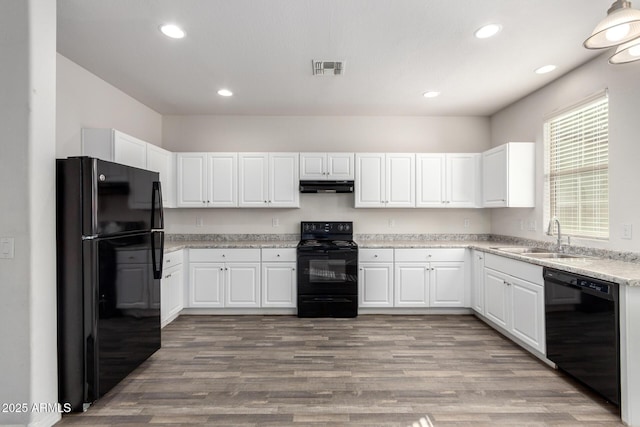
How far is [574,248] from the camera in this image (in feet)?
10.0

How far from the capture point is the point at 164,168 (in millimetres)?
4023

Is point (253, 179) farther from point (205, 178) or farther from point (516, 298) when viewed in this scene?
point (516, 298)

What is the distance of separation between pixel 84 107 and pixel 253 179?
1.94 metres

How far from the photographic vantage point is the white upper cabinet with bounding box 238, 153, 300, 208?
4.28m

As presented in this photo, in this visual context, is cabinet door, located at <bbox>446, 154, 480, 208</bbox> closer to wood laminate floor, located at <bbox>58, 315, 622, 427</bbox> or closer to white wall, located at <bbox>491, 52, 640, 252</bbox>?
white wall, located at <bbox>491, 52, 640, 252</bbox>

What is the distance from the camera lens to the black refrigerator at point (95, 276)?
6.69 feet

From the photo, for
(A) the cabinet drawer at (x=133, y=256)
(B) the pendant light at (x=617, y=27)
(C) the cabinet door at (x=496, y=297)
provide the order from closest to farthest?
(B) the pendant light at (x=617, y=27) < (A) the cabinet drawer at (x=133, y=256) < (C) the cabinet door at (x=496, y=297)

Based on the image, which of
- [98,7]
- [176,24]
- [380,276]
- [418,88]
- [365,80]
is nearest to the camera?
[98,7]

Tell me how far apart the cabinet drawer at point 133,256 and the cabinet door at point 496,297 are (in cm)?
344

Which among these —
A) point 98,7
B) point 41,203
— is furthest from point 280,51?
point 41,203

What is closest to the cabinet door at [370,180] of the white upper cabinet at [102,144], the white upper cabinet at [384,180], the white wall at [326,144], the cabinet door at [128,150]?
the white upper cabinet at [384,180]

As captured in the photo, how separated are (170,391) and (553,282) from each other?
10.2ft

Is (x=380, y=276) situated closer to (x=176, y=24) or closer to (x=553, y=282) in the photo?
(x=553, y=282)

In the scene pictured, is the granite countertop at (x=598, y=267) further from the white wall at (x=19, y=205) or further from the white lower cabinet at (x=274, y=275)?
the white wall at (x=19, y=205)
